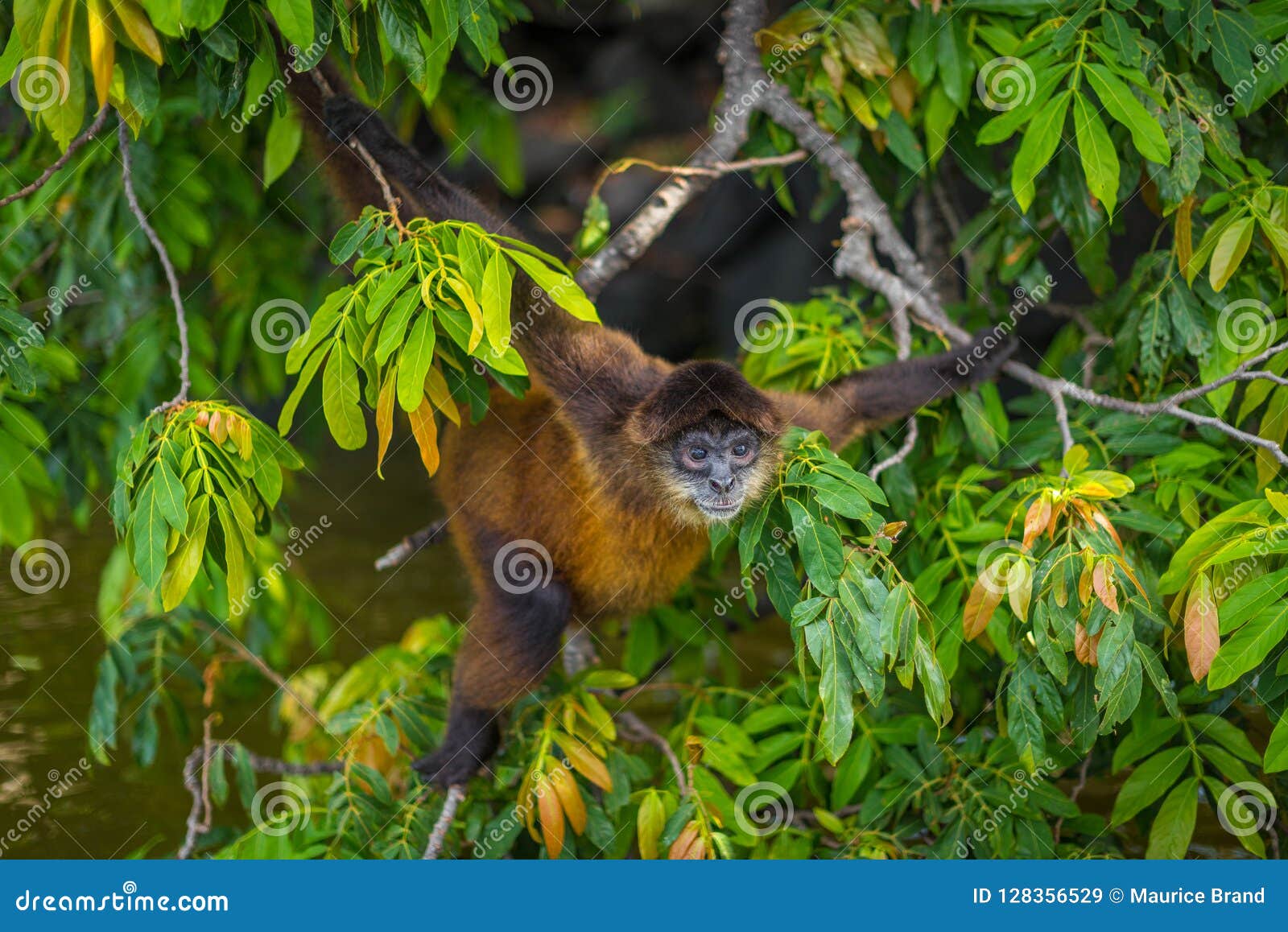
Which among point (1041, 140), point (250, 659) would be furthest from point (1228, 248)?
point (250, 659)

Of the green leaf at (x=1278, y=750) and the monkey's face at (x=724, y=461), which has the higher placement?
the monkey's face at (x=724, y=461)

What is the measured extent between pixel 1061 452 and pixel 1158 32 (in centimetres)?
168

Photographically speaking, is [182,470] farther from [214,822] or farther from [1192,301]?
[214,822]

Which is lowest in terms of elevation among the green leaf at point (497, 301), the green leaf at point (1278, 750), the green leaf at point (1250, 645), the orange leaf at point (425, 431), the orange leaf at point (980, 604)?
the green leaf at point (1278, 750)

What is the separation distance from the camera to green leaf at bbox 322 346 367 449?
3.37 meters

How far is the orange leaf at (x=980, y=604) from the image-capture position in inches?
142

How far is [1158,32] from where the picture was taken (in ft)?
15.6

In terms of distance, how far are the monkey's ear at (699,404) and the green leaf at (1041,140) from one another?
45.7 inches

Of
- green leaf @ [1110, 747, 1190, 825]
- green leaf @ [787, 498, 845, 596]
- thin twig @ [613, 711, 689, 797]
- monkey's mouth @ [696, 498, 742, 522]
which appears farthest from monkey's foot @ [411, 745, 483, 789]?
green leaf @ [1110, 747, 1190, 825]

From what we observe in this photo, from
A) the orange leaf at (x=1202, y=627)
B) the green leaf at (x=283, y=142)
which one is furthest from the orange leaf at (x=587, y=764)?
the green leaf at (x=283, y=142)

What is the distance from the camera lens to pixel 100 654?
8305 mm

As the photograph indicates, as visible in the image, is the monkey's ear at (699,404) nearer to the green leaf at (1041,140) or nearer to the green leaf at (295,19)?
the green leaf at (1041,140)

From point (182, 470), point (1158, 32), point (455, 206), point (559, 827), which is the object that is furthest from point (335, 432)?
point (1158, 32)

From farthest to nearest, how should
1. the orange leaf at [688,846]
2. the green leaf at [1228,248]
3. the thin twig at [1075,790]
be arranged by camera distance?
the thin twig at [1075,790]
the orange leaf at [688,846]
the green leaf at [1228,248]
